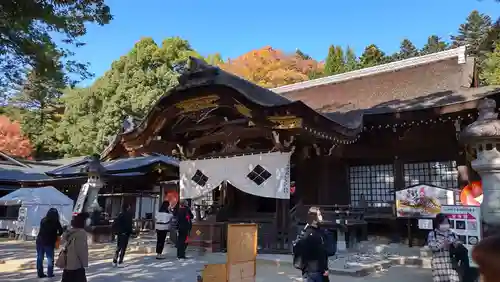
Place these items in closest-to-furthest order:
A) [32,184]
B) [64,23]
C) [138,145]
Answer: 1. [64,23]
2. [138,145]
3. [32,184]

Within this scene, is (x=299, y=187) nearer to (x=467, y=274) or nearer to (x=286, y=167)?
(x=286, y=167)

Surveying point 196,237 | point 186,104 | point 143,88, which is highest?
point 143,88

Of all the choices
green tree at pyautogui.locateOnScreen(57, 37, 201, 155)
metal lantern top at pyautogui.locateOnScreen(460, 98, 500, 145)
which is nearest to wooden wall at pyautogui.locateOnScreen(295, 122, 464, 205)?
metal lantern top at pyautogui.locateOnScreen(460, 98, 500, 145)

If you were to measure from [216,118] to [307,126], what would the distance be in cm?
318

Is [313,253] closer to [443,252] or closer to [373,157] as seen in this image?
[443,252]

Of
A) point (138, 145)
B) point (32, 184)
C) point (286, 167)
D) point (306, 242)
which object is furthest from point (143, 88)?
point (306, 242)

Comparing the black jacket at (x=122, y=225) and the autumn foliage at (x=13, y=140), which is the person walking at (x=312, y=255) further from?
the autumn foliage at (x=13, y=140)

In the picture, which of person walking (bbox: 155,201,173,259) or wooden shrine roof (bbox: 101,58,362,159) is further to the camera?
person walking (bbox: 155,201,173,259)

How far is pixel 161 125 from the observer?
1155cm

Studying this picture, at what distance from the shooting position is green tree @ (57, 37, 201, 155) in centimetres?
2661

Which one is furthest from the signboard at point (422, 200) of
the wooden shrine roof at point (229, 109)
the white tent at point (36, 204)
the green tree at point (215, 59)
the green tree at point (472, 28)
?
the green tree at point (472, 28)

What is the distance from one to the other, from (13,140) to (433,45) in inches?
1661

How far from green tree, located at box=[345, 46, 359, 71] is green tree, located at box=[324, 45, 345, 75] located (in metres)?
0.48

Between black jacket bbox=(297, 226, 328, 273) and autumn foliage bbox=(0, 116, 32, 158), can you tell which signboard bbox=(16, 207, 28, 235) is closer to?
black jacket bbox=(297, 226, 328, 273)
